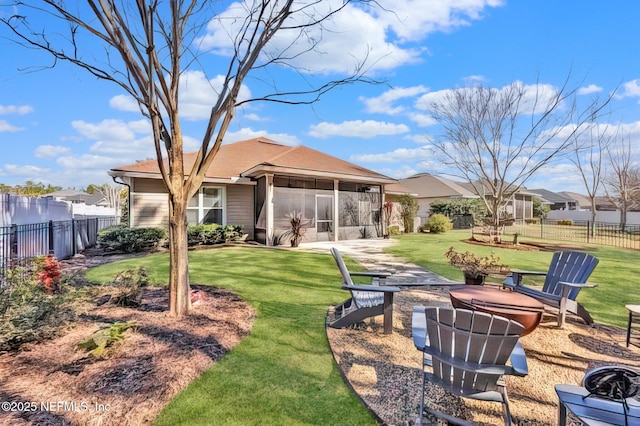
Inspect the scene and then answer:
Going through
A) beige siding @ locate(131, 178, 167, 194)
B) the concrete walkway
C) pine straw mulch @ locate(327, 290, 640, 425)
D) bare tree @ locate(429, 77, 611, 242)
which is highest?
bare tree @ locate(429, 77, 611, 242)

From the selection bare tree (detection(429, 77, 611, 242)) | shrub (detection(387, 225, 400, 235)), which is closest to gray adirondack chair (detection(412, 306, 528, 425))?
bare tree (detection(429, 77, 611, 242))

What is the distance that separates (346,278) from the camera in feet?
16.4

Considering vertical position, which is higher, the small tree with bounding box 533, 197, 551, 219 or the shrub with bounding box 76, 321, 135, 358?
the small tree with bounding box 533, 197, 551, 219

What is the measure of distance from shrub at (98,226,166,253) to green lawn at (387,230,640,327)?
946 cm

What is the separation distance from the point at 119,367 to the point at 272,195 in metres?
11.1

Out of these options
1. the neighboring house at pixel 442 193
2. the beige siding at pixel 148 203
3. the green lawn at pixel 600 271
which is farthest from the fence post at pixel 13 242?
the neighboring house at pixel 442 193

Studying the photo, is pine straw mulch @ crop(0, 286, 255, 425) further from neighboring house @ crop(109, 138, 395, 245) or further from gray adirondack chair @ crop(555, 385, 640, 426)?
neighboring house @ crop(109, 138, 395, 245)

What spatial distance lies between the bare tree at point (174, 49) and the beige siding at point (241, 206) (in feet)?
32.2

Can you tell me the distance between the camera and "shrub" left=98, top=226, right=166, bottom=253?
38.2 feet

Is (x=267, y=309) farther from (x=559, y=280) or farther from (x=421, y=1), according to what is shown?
(x=421, y=1)

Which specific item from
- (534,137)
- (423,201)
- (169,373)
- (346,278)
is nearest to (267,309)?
(346,278)

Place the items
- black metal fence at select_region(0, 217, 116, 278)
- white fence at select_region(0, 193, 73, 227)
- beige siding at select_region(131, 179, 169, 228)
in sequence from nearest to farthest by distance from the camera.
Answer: black metal fence at select_region(0, 217, 116, 278) < white fence at select_region(0, 193, 73, 227) < beige siding at select_region(131, 179, 169, 228)

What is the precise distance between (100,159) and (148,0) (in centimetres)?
4995

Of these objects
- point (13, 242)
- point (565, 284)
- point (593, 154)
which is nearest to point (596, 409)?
point (565, 284)
